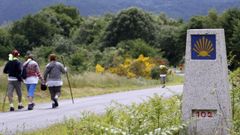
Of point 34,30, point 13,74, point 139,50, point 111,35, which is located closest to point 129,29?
point 111,35

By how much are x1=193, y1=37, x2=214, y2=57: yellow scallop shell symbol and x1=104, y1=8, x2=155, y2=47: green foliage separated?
3097 inches

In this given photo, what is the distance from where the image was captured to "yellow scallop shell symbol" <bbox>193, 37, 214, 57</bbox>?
8758mm

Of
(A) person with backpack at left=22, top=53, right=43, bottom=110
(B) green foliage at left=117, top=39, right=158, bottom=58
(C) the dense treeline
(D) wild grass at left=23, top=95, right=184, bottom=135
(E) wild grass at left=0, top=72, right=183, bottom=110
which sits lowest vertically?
(E) wild grass at left=0, top=72, right=183, bottom=110

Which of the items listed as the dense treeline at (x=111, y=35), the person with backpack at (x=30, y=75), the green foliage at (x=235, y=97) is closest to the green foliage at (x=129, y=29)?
the dense treeline at (x=111, y=35)

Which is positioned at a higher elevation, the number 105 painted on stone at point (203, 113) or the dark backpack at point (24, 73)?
the dark backpack at point (24, 73)

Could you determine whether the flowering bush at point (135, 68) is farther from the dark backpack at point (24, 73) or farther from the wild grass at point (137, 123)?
the wild grass at point (137, 123)

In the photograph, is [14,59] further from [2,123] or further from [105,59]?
[105,59]

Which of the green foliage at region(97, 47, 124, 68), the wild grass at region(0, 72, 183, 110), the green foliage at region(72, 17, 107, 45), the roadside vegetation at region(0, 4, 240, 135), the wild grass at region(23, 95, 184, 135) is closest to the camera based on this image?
the wild grass at region(23, 95, 184, 135)

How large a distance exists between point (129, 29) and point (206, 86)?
79.6 m

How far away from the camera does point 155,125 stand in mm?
8273

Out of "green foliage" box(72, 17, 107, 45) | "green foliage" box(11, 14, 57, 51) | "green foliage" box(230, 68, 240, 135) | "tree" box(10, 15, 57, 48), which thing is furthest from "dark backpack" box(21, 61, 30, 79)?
"tree" box(10, 15, 57, 48)

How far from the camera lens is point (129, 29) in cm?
8806

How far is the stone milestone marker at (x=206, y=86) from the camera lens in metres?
8.64

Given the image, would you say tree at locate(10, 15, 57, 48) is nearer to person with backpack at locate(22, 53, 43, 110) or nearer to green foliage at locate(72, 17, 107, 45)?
green foliage at locate(72, 17, 107, 45)
